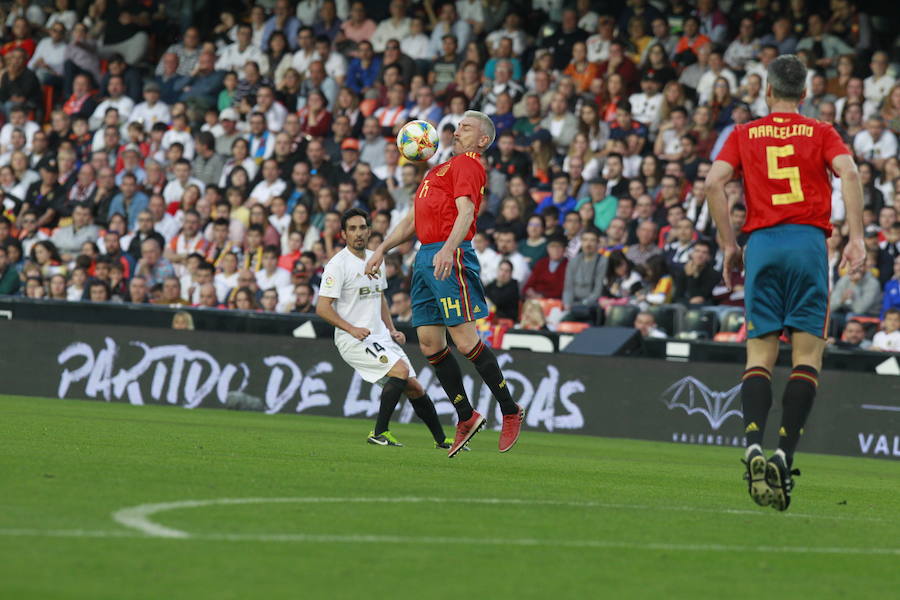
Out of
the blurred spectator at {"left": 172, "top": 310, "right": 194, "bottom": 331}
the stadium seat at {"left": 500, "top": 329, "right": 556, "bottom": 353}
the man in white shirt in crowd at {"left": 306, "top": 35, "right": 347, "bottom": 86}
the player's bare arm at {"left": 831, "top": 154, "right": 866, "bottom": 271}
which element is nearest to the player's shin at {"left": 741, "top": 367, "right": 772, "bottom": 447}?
the player's bare arm at {"left": 831, "top": 154, "right": 866, "bottom": 271}

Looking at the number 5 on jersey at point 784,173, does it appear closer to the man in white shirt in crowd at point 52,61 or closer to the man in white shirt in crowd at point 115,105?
the man in white shirt in crowd at point 115,105

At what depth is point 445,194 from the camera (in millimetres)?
10492

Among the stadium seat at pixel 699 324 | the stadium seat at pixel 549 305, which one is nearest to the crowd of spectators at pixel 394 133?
the stadium seat at pixel 549 305

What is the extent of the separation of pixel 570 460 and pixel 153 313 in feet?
31.6

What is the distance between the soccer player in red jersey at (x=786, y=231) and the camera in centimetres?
748

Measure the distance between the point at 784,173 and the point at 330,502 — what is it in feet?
9.53

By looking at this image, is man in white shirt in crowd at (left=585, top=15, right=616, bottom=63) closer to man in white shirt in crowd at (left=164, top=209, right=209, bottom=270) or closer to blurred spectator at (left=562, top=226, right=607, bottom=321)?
blurred spectator at (left=562, top=226, right=607, bottom=321)

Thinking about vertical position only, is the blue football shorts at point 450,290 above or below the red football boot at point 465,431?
above

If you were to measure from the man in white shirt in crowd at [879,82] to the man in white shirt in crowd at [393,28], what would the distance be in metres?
8.07

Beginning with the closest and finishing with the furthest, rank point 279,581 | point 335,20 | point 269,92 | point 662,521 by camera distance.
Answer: point 279,581, point 662,521, point 269,92, point 335,20

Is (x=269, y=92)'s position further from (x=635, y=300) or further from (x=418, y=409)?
(x=418, y=409)

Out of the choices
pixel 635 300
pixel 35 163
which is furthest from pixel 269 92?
pixel 635 300

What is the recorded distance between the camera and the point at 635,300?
60.1ft

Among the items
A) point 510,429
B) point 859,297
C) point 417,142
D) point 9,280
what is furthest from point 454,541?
point 9,280
